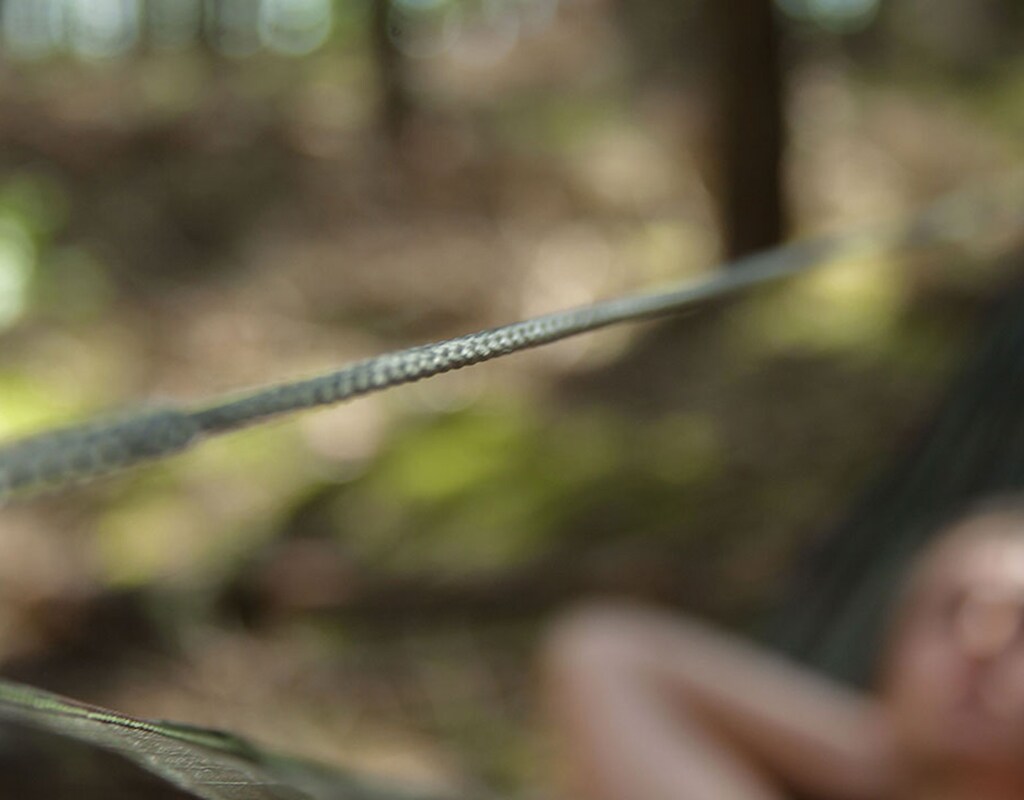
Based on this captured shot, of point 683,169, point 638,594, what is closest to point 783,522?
point 638,594

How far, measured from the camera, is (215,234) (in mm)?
4328

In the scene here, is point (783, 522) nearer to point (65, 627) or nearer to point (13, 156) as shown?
point (65, 627)

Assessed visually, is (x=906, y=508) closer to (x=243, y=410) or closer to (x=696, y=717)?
(x=696, y=717)

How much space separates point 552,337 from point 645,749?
0.60m

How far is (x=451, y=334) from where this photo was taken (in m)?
3.35

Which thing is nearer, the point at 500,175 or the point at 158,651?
the point at 158,651

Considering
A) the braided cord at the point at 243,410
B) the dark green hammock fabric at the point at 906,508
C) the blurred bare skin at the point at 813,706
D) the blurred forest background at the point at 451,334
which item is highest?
the blurred forest background at the point at 451,334

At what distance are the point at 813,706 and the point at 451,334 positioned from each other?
2481mm

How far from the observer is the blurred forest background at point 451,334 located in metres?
1.74

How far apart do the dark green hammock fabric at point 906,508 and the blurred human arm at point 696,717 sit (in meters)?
0.13

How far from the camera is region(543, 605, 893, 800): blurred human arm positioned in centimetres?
87

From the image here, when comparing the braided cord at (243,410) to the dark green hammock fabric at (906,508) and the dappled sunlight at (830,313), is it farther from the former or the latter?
the dappled sunlight at (830,313)

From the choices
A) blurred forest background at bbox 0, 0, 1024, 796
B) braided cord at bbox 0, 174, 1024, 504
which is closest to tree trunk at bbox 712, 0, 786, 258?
blurred forest background at bbox 0, 0, 1024, 796

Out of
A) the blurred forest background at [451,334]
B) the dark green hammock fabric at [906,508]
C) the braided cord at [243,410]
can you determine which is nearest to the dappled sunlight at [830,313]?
the blurred forest background at [451,334]
